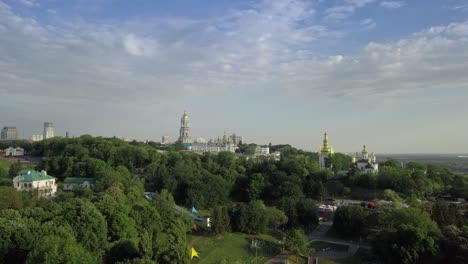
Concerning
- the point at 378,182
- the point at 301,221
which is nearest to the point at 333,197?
the point at 378,182

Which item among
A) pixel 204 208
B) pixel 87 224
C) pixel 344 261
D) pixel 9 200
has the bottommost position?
pixel 344 261

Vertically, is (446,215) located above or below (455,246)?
above

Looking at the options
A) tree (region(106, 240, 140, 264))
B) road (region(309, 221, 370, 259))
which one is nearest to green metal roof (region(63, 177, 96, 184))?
road (region(309, 221, 370, 259))

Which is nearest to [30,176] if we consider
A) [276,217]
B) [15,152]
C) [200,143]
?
[276,217]

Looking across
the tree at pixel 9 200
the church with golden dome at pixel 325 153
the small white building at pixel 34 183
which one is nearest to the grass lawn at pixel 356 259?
the tree at pixel 9 200

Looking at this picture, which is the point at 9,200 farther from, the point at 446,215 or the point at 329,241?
the point at 446,215

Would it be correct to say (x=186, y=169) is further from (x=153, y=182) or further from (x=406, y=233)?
(x=406, y=233)

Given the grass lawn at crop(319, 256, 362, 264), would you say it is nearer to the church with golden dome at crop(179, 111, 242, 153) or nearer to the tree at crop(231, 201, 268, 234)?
the tree at crop(231, 201, 268, 234)
